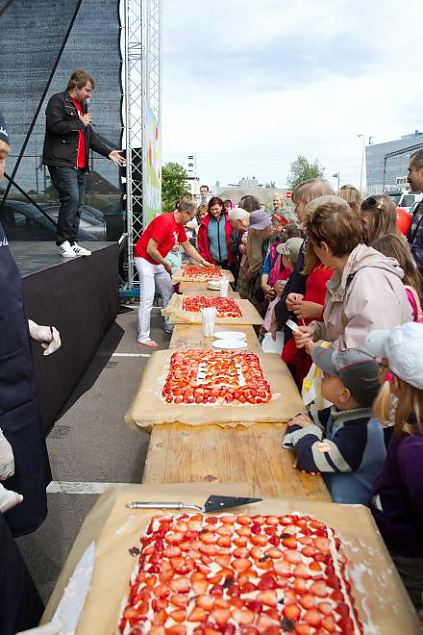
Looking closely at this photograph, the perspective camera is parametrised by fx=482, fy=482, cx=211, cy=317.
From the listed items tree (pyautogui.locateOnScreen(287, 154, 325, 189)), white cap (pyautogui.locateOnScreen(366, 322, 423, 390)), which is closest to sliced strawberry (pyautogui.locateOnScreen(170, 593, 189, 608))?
white cap (pyautogui.locateOnScreen(366, 322, 423, 390))

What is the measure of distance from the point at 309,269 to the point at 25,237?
5.65 metres

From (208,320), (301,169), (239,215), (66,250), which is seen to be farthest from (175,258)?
(301,169)

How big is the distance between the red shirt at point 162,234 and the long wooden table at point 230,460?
3858 millimetres

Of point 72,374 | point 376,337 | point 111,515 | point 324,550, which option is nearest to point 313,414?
point 376,337

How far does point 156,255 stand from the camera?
5.52 metres

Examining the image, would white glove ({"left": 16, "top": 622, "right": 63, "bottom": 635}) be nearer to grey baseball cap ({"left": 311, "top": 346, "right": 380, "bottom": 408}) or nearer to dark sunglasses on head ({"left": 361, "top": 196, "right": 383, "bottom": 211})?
grey baseball cap ({"left": 311, "top": 346, "right": 380, "bottom": 408})

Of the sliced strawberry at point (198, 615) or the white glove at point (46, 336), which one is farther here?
the white glove at point (46, 336)

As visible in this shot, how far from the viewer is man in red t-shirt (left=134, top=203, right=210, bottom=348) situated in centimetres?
543

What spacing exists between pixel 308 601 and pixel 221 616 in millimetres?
188

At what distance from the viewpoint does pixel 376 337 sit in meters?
1.35

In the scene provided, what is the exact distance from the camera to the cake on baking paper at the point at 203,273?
19.1 feet

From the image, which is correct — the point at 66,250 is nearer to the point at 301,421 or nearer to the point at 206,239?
the point at 206,239

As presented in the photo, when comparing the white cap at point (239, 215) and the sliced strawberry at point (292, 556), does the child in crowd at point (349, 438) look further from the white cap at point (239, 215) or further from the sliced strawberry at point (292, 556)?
the white cap at point (239, 215)

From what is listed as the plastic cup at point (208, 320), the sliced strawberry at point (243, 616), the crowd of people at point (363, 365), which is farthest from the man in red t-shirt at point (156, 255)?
the sliced strawberry at point (243, 616)
